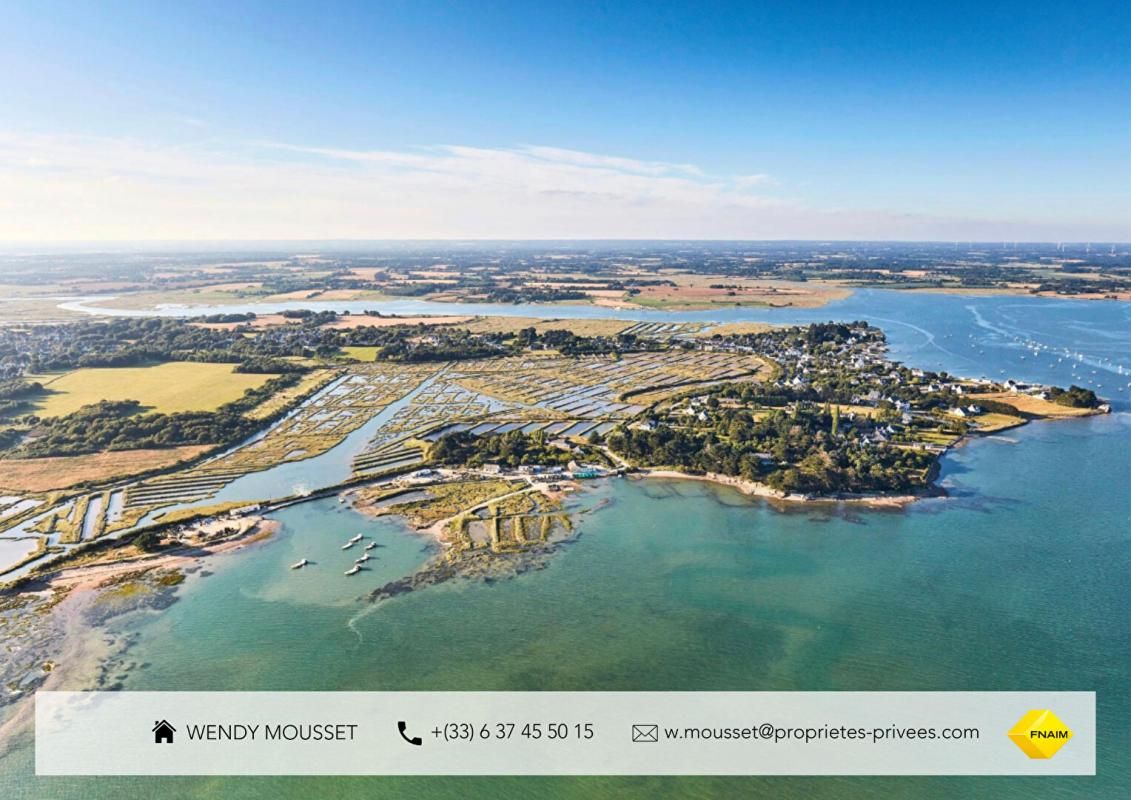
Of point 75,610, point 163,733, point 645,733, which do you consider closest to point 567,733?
point 645,733

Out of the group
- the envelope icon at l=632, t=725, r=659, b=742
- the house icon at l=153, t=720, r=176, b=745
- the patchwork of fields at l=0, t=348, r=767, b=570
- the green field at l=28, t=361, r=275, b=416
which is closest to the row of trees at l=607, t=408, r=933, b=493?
the patchwork of fields at l=0, t=348, r=767, b=570

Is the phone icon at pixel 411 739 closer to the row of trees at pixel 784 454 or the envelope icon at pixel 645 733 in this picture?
the envelope icon at pixel 645 733

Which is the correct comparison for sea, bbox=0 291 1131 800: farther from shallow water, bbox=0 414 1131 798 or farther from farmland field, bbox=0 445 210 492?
farmland field, bbox=0 445 210 492

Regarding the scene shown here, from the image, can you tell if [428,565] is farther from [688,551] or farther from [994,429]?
[994,429]

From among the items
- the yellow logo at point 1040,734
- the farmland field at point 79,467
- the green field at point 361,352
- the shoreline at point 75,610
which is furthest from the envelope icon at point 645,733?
the green field at point 361,352

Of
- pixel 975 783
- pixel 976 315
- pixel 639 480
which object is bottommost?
pixel 975 783

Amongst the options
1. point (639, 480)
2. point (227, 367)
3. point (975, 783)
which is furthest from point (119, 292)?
point (975, 783)
